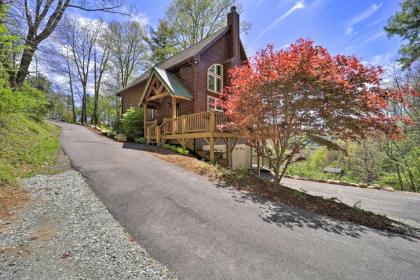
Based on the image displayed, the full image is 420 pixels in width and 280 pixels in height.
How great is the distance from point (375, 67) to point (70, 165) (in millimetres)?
9593

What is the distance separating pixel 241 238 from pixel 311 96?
431 cm

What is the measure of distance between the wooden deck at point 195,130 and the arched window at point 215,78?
4004mm

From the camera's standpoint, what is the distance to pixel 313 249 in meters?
3.36

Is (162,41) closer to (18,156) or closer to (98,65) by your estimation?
(98,65)

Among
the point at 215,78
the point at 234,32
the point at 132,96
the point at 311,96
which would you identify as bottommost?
the point at 311,96

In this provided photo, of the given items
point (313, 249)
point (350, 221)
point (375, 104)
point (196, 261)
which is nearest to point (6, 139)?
point (196, 261)

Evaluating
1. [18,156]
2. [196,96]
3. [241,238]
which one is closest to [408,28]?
[196,96]

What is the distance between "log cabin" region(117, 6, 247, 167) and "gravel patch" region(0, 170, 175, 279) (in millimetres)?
6029

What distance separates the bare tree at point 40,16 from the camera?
8.80 metres

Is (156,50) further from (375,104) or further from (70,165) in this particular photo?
(375,104)

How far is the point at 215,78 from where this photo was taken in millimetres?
14492

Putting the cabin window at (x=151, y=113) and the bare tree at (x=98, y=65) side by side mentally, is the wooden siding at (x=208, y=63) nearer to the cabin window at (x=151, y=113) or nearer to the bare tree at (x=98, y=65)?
the cabin window at (x=151, y=113)

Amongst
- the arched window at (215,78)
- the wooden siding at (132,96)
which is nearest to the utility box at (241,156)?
the arched window at (215,78)

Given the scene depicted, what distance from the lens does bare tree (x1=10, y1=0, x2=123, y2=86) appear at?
8.80 metres
